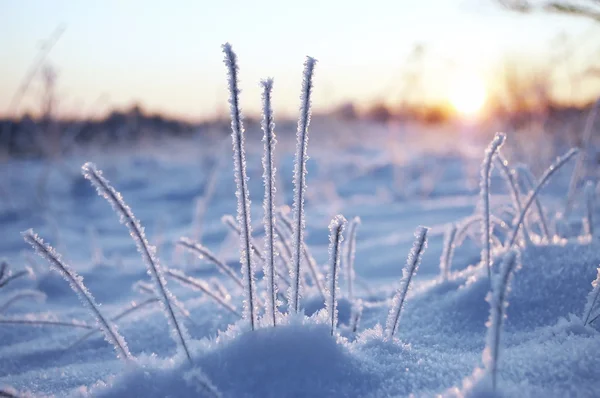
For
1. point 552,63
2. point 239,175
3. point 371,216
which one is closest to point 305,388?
point 239,175

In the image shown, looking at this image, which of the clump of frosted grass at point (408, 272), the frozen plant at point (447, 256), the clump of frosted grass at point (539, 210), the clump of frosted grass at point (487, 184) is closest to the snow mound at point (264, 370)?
the clump of frosted grass at point (408, 272)

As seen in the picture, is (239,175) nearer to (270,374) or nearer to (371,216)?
(270,374)

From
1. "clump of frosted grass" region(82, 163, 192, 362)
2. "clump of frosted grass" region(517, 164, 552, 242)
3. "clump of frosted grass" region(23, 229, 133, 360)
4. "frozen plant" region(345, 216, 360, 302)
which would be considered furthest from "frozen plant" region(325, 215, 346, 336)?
"clump of frosted grass" region(517, 164, 552, 242)

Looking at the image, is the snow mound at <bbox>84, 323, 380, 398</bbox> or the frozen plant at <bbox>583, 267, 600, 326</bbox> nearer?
the snow mound at <bbox>84, 323, 380, 398</bbox>

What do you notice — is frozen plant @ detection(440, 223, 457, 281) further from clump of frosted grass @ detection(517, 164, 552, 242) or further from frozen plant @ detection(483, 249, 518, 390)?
frozen plant @ detection(483, 249, 518, 390)

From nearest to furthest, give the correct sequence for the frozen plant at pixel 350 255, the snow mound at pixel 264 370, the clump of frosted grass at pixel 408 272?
the snow mound at pixel 264 370, the clump of frosted grass at pixel 408 272, the frozen plant at pixel 350 255

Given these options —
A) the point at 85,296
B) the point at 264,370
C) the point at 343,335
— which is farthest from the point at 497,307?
the point at 85,296

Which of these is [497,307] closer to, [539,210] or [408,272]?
[408,272]

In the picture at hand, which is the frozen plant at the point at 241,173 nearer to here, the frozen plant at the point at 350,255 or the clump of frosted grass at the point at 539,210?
the frozen plant at the point at 350,255
